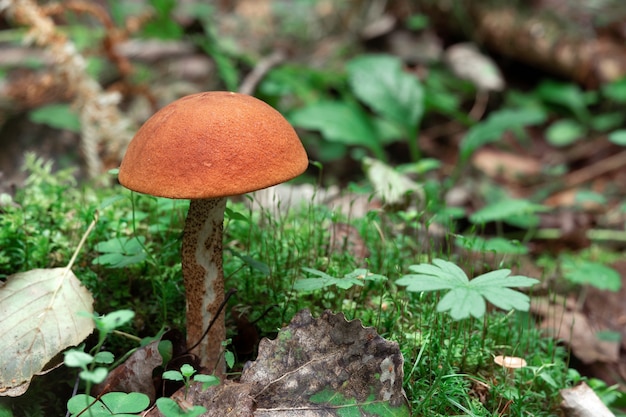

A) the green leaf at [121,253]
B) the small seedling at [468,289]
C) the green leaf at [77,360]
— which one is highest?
the green leaf at [77,360]

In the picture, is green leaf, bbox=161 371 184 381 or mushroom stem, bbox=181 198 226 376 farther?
mushroom stem, bbox=181 198 226 376

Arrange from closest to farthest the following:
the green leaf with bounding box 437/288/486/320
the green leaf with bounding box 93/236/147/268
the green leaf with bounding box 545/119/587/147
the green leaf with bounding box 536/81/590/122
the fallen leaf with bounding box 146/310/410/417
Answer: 1. the green leaf with bounding box 437/288/486/320
2. the fallen leaf with bounding box 146/310/410/417
3. the green leaf with bounding box 93/236/147/268
4. the green leaf with bounding box 545/119/587/147
5. the green leaf with bounding box 536/81/590/122

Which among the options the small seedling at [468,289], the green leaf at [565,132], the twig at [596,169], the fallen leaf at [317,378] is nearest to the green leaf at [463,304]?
the small seedling at [468,289]

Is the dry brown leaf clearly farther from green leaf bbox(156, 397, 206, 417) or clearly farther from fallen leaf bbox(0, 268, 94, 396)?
fallen leaf bbox(0, 268, 94, 396)

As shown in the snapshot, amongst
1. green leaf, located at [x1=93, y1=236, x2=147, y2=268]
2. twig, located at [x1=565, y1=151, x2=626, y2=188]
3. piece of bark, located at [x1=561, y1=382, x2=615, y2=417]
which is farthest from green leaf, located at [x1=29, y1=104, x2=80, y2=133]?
twig, located at [x1=565, y1=151, x2=626, y2=188]

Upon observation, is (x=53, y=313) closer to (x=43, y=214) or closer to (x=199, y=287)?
(x=199, y=287)

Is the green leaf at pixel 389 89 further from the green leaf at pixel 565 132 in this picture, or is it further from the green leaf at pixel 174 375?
the green leaf at pixel 174 375
